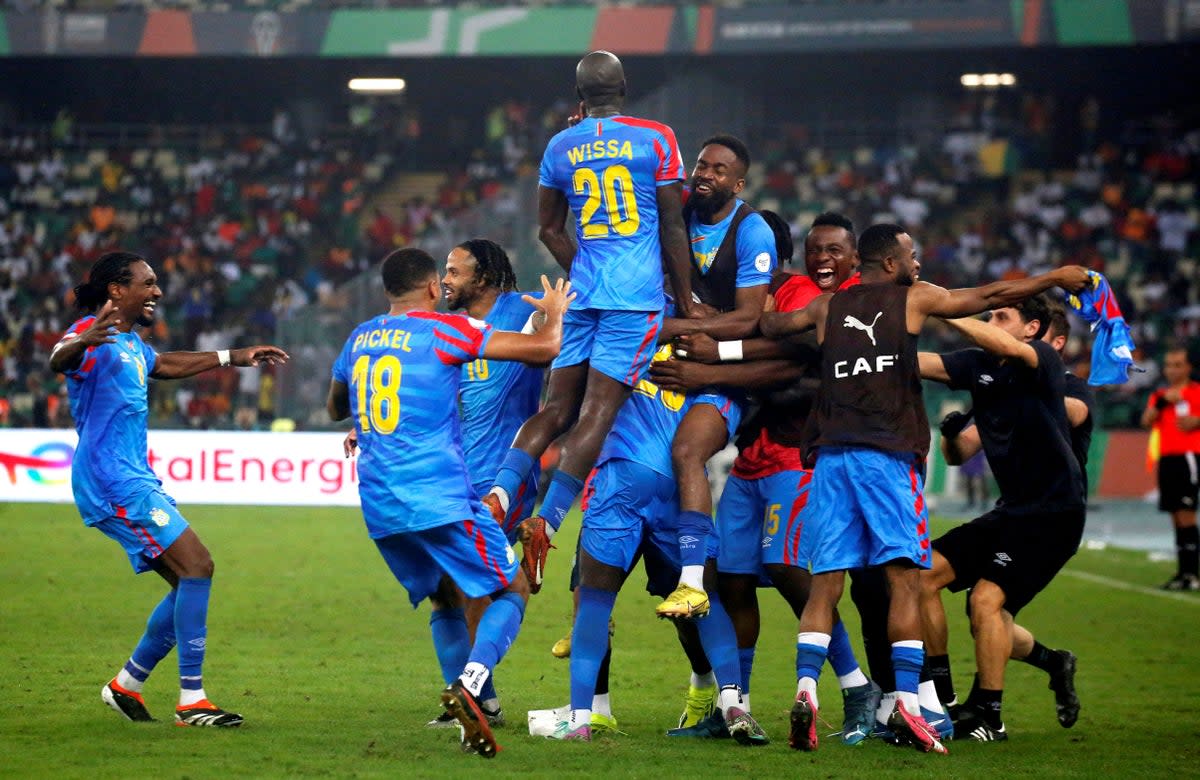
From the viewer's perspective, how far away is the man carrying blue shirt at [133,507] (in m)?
7.71

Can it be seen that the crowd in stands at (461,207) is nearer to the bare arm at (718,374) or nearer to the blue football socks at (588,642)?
the bare arm at (718,374)

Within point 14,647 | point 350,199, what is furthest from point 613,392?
point 350,199

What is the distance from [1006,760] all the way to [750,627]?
1467mm

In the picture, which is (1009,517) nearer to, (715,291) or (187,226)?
(715,291)

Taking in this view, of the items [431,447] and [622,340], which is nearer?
[431,447]

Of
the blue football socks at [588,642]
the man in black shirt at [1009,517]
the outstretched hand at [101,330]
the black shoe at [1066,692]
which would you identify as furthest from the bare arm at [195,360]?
the black shoe at [1066,692]

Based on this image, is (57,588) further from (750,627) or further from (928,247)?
(928,247)

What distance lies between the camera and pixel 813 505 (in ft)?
24.1

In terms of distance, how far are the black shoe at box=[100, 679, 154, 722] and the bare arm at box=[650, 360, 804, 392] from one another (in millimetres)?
3032

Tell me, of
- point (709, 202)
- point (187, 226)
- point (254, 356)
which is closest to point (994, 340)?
point (709, 202)

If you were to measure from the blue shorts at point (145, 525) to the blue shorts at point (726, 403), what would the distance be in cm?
270

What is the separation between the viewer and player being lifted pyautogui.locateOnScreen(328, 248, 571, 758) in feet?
22.7

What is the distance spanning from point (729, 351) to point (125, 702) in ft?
11.4

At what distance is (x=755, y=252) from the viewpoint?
7.86m
